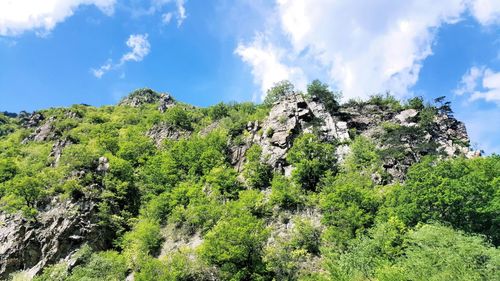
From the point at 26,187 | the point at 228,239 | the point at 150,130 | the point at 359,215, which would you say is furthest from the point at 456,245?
the point at 150,130

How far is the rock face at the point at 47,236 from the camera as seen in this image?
5562cm

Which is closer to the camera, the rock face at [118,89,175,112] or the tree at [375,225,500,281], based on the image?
the tree at [375,225,500,281]

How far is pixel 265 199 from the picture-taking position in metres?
64.2

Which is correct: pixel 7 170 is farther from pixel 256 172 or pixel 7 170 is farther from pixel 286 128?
pixel 286 128

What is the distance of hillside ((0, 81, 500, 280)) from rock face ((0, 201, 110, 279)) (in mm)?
192

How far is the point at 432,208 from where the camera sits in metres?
49.9

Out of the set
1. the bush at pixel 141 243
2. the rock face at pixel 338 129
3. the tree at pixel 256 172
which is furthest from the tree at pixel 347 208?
the bush at pixel 141 243

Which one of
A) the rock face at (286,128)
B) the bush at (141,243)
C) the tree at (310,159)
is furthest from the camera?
the rock face at (286,128)

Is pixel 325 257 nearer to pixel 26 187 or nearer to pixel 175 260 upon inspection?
pixel 175 260

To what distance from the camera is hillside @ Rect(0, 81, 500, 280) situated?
4759 centimetres

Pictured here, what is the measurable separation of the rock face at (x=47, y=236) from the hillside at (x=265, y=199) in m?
0.19

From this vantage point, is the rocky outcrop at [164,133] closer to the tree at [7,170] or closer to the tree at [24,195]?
the tree at [7,170]

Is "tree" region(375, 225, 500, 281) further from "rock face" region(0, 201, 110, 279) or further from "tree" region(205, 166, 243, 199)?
"rock face" region(0, 201, 110, 279)

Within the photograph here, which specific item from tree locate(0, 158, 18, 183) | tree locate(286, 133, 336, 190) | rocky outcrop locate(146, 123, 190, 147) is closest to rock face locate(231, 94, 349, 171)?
tree locate(286, 133, 336, 190)
